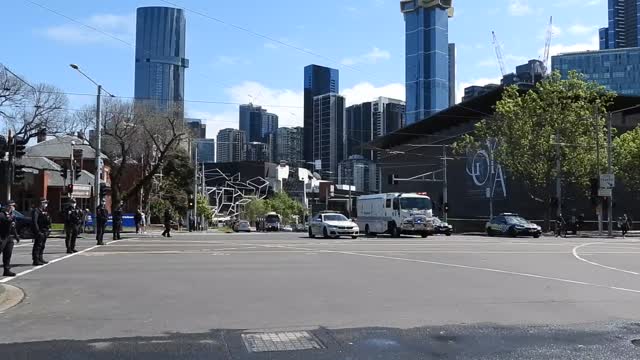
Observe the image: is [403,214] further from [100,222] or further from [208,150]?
[208,150]

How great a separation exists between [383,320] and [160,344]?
3.16 m

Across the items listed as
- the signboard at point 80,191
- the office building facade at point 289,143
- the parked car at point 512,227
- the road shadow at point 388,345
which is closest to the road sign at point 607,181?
the parked car at point 512,227

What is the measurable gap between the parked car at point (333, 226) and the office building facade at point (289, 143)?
24487 millimetres

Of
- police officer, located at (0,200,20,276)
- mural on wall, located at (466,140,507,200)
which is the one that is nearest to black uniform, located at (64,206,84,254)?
police officer, located at (0,200,20,276)

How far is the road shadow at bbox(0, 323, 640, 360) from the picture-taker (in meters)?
7.01

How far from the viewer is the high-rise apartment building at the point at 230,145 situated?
81.8 metres

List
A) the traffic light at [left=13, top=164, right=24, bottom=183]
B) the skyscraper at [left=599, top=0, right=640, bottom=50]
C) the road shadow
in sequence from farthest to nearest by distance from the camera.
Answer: the skyscraper at [left=599, top=0, right=640, bottom=50], the traffic light at [left=13, top=164, right=24, bottom=183], the road shadow

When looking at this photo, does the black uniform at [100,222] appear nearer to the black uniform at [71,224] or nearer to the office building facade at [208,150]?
the black uniform at [71,224]

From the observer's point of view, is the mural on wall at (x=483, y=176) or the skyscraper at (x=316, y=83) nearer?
the skyscraper at (x=316, y=83)

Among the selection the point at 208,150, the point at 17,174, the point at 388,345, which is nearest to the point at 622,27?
the point at 208,150

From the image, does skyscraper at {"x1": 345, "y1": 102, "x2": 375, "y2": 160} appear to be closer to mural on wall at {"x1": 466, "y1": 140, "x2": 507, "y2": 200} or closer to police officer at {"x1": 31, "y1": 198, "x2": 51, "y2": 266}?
mural on wall at {"x1": 466, "y1": 140, "x2": 507, "y2": 200}

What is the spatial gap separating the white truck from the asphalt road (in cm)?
2167

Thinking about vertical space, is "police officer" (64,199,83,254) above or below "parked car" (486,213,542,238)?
above

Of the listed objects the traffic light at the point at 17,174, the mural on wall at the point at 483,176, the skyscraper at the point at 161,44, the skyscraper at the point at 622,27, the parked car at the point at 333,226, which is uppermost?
the skyscraper at the point at 622,27
